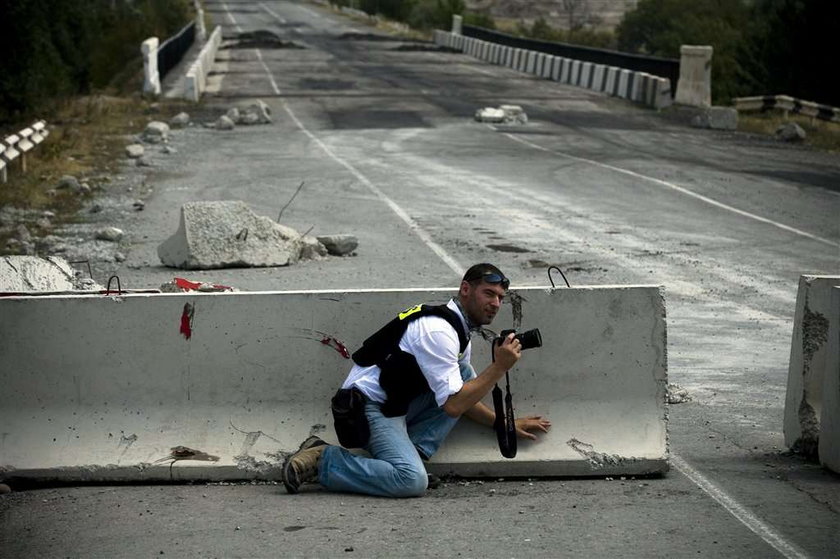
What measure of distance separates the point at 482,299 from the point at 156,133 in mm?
23163

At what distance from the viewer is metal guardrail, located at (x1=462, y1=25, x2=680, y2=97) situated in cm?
3925

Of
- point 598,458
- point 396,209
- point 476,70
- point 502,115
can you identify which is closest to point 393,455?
point 598,458

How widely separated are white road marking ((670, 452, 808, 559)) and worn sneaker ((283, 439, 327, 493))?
195 centimetres

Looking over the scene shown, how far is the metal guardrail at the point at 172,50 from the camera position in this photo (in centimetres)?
4084

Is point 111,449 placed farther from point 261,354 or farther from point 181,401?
point 261,354

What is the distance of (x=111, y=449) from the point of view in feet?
24.8

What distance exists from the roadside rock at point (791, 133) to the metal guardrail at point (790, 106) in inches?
55.1

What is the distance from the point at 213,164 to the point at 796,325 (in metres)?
18.4

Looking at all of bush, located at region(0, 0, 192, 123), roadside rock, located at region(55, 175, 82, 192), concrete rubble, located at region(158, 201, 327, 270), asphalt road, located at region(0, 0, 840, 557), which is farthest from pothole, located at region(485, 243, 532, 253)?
bush, located at region(0, 0, 192, 123)

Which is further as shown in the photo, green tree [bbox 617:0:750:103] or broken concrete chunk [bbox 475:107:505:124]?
green tree [bbox 617:0:750:103]

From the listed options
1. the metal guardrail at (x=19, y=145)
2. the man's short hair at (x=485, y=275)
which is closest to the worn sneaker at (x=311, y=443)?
the man's short hair at (x=485, y=275)

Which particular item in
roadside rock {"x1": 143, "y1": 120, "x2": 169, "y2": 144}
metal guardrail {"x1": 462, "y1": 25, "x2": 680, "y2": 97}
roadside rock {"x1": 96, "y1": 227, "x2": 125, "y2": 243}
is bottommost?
roadside rock {"x1": 96, "y1": 227, "x2": 125, "y2": 243}

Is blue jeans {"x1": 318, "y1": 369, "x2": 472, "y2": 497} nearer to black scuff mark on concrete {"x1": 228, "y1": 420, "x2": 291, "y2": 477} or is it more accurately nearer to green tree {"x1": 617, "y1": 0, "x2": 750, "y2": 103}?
black scuff mark on concrete {"x1": 228, "y1": 420, "x2": 291, "y2": 477}

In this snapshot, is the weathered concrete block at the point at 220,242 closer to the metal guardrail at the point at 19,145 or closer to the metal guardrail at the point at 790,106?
the metal guardrail at the point at 19,145
